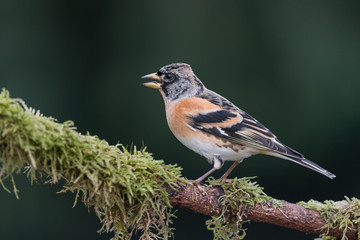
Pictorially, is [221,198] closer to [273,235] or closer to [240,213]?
[240,213]

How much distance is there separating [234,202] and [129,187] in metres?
0.67

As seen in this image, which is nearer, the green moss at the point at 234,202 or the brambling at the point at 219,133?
the green moss at the point at 234,202

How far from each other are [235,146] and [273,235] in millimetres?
3532

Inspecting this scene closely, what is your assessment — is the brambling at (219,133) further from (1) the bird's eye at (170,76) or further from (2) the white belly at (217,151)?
(1) the bird's eye at (170,76)

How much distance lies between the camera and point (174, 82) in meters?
3.77

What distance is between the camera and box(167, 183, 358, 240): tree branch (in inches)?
102

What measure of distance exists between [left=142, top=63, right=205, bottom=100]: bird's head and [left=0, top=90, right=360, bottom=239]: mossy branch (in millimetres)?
1160

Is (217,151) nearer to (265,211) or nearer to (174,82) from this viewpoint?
(265,211)

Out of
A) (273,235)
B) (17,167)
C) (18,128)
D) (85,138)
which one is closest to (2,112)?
(18,128)

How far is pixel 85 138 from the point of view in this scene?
2.22 meters

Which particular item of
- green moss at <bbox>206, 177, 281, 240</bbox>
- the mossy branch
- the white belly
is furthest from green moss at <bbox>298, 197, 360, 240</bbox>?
the white belly

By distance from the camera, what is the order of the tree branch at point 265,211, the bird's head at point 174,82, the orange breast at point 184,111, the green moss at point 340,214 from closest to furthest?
the tree branch at point 265,211 → the green moss at point 340,214 → the orange breast at point 184,111 → the bird's head at point 174,82

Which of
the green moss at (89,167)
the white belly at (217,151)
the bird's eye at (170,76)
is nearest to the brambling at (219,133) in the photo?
the white belly at (217,151)

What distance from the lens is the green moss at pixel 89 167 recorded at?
1.95 metres
